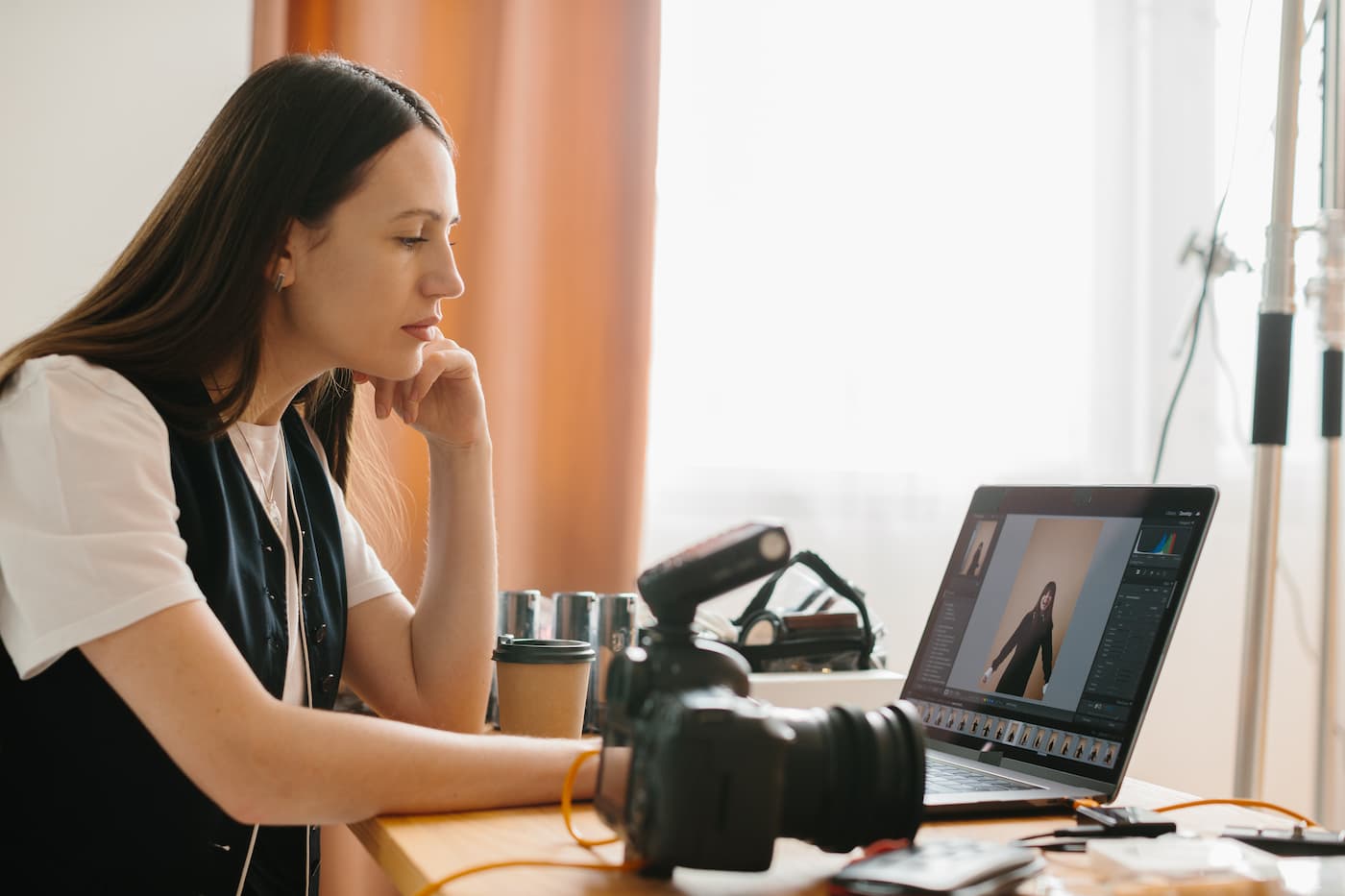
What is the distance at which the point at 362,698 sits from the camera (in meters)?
1.28

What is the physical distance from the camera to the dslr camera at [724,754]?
0.60 m

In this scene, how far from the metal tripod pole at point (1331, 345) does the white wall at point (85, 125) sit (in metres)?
1.53

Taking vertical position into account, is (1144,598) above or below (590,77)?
below

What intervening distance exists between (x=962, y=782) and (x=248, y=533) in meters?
0.65

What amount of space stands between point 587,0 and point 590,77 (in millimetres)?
122

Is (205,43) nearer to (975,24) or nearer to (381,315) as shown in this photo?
(381,315)

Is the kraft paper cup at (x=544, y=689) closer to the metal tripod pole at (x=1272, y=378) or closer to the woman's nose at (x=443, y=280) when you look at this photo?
the woman's nose at (x=443, y=280)

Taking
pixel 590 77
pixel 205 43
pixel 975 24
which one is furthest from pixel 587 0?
pixel 975 24

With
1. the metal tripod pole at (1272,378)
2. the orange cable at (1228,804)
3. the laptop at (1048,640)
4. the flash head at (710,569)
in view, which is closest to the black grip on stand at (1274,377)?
the metal tripod pole at (1272,378)

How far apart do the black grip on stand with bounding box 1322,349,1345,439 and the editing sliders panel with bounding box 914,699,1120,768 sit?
75 centimetres

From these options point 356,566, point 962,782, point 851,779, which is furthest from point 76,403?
point 962,782

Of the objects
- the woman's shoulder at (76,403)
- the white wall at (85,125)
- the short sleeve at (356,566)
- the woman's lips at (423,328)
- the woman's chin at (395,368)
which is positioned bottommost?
the short sleeve at (356,566)

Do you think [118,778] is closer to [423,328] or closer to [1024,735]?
[423,328]

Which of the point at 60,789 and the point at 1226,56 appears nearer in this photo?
the point at 60,789
